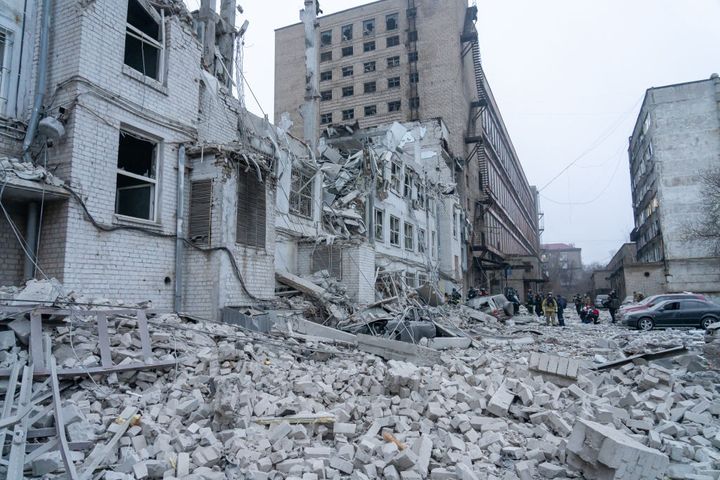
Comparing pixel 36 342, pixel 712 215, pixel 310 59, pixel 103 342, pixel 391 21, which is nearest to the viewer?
pixel 36 342

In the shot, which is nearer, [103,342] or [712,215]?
[103,342]

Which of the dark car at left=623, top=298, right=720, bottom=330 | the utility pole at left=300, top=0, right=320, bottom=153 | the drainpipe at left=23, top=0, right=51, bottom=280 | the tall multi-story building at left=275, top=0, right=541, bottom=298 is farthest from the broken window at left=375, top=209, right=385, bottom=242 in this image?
the drainpipe at left=23, top=0, right=51, bottom=280

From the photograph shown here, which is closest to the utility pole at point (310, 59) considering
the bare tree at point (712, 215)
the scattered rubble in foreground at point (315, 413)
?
the scattered rubble in foreground at point (315, 413)

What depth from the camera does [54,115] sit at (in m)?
7.80

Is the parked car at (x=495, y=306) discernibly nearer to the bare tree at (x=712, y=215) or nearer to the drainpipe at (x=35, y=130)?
the bare tree at (x=712, y=215)

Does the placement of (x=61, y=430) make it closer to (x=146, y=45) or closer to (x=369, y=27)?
(x=146, y=45)

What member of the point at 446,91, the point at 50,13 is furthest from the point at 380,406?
the point at 446,91

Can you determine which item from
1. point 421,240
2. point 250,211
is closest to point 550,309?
point 421,240

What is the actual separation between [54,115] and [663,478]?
10195 millimetres

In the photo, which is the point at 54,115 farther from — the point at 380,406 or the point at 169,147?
the point at 380,406

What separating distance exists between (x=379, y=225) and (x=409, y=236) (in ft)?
14.5

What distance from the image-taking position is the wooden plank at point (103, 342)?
545 cm

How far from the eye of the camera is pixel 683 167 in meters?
36.8

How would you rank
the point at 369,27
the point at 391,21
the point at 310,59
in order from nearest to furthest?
the point at 310,59, the point at 391,21, the point at 369,27
